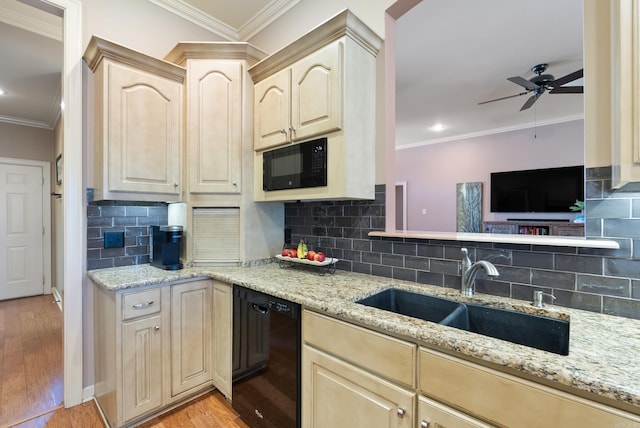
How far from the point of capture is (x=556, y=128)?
5418 mm

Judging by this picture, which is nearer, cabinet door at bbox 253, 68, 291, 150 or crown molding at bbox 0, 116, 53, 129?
cabinet door at bbox 253, 68, 291, 150

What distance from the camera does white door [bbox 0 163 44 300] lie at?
4156mm

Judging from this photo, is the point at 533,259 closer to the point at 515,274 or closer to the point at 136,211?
the point at 515,274

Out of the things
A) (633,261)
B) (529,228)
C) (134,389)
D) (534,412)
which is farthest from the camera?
(529,228)

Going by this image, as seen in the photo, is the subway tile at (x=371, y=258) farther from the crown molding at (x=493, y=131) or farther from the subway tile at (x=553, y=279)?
the crown molding at (x=493, y=131)

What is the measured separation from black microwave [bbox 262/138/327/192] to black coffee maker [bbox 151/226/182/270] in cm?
69

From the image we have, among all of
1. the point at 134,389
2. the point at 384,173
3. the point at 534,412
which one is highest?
the point at 384,173

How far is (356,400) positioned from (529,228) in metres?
5.67

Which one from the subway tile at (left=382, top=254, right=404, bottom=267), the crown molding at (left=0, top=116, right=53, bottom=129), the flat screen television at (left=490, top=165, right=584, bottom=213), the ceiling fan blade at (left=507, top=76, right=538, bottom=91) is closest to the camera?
the subway tile at (left=382, top=254, right=404, bottom=267)

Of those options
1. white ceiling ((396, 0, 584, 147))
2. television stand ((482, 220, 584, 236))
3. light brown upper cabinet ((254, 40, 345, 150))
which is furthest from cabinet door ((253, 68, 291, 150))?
television stand ((482, 220, 584, 236))

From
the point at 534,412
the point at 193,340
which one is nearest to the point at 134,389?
the point at 193,340

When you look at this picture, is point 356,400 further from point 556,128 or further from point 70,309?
point 556,128

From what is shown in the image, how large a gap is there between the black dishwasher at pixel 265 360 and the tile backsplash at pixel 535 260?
67 centimetres

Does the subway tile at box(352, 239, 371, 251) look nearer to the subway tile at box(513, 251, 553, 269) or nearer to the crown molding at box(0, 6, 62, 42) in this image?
the subway tile at box(513, 251, 553, 269)
